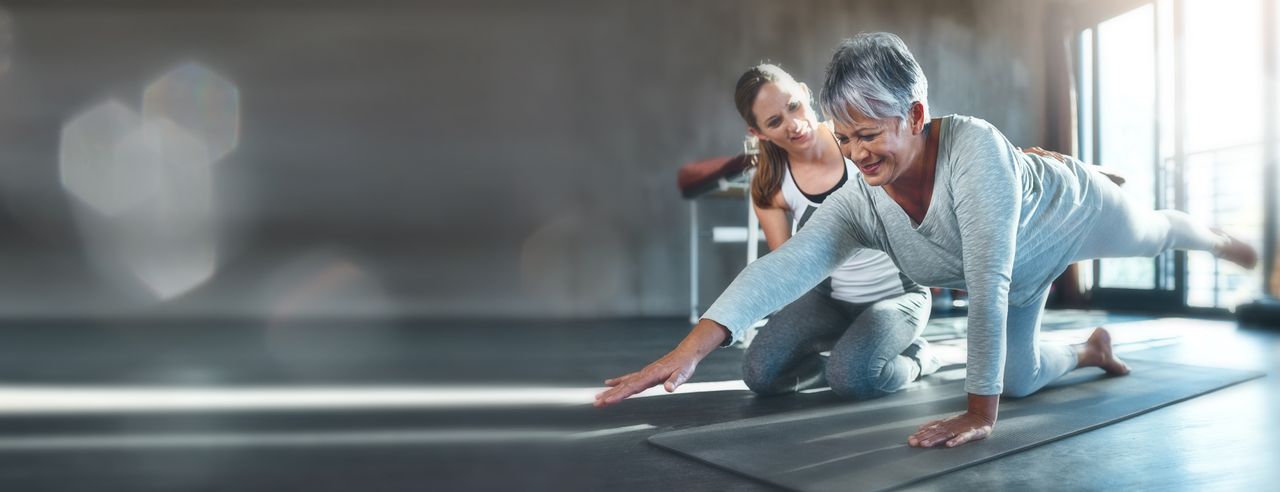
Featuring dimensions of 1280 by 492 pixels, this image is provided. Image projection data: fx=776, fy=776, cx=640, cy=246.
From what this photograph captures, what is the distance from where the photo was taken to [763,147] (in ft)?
6.11

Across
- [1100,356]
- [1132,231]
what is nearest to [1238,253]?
[1100,356]

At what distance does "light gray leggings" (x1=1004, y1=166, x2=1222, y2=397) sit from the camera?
1.52 m

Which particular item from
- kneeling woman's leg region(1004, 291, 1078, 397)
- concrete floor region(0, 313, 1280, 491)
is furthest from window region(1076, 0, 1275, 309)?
kneeling woman's leg region(1004, 291, 1078, 397)

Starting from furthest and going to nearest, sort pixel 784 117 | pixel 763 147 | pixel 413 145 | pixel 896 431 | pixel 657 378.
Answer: pixel 413 145 < pixel 763 147 < pixel 784 117 < pixel 896 431 < pixel 657 378

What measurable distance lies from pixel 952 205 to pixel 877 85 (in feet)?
0.76

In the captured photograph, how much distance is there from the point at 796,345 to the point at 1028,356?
1.58 ft

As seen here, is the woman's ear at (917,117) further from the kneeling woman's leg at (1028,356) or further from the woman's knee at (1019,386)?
the woman's knee at (1019,386)

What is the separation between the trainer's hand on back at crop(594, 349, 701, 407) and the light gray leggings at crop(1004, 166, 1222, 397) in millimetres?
775

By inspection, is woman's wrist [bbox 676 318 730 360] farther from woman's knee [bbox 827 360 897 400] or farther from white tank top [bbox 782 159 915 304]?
white tank top [bbox 782 159 915 304]

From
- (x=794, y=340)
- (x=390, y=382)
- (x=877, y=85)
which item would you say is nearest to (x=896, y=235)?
(x=877, y=85)

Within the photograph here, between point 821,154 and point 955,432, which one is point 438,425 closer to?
point 955,432

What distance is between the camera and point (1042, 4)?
17.2 ft

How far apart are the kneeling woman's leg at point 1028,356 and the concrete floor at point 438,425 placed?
0.69 feet

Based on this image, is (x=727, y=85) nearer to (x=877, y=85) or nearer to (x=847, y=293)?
(x=847, y=293)
